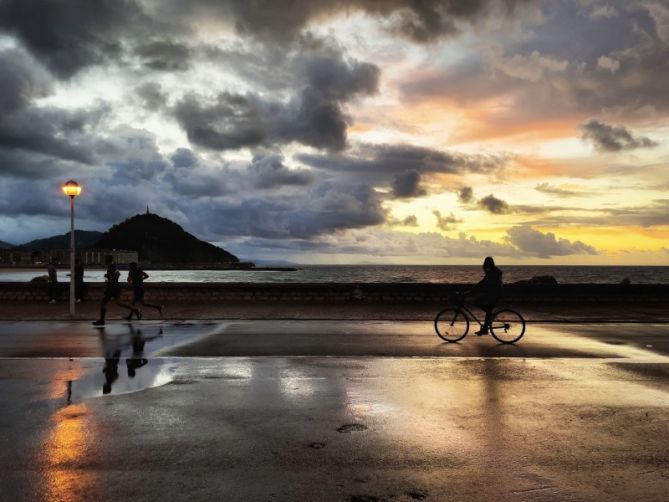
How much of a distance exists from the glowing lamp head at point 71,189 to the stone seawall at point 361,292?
5264 millimetres

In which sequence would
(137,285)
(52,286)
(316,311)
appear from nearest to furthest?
(137,285), (316,311), (52,286)

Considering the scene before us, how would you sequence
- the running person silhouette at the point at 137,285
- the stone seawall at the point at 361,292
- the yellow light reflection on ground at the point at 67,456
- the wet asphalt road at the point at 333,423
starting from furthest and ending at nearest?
the stone seawall at the point at 361,292
the running person silhouette at the point at 137,285
the wet asphalt road at the point at 333,423
the yellow light reflection on ground at the point at 67,456

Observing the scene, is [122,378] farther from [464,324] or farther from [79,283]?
[79,283]

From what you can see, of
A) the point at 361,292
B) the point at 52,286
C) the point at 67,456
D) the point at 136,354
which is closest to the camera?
the point at 67,456

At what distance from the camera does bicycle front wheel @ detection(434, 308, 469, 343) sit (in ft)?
41.5

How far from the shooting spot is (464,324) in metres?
13.0

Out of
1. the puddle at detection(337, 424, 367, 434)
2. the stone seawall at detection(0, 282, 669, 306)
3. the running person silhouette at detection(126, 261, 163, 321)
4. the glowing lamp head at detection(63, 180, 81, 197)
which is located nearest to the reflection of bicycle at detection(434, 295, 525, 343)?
the puddle at detection(337, 424, 367, 434)

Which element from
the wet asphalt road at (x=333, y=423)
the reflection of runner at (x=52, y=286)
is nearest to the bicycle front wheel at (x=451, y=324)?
the wet asphalt road at (x=333, y=423)

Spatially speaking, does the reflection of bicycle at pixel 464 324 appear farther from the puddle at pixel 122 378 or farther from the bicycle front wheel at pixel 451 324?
the puddle at pixel 122 378

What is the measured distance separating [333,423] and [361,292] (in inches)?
689

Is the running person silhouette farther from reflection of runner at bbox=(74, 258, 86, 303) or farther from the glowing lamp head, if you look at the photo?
reflection of runner at bbox=(74, 258, 86, 303)

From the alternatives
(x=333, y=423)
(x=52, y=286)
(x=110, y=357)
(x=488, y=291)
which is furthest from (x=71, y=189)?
(x=333, y=423)

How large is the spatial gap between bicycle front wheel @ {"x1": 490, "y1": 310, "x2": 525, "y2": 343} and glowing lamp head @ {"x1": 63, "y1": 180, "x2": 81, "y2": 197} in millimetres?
14561

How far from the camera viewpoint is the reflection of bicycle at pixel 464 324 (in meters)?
12.5
